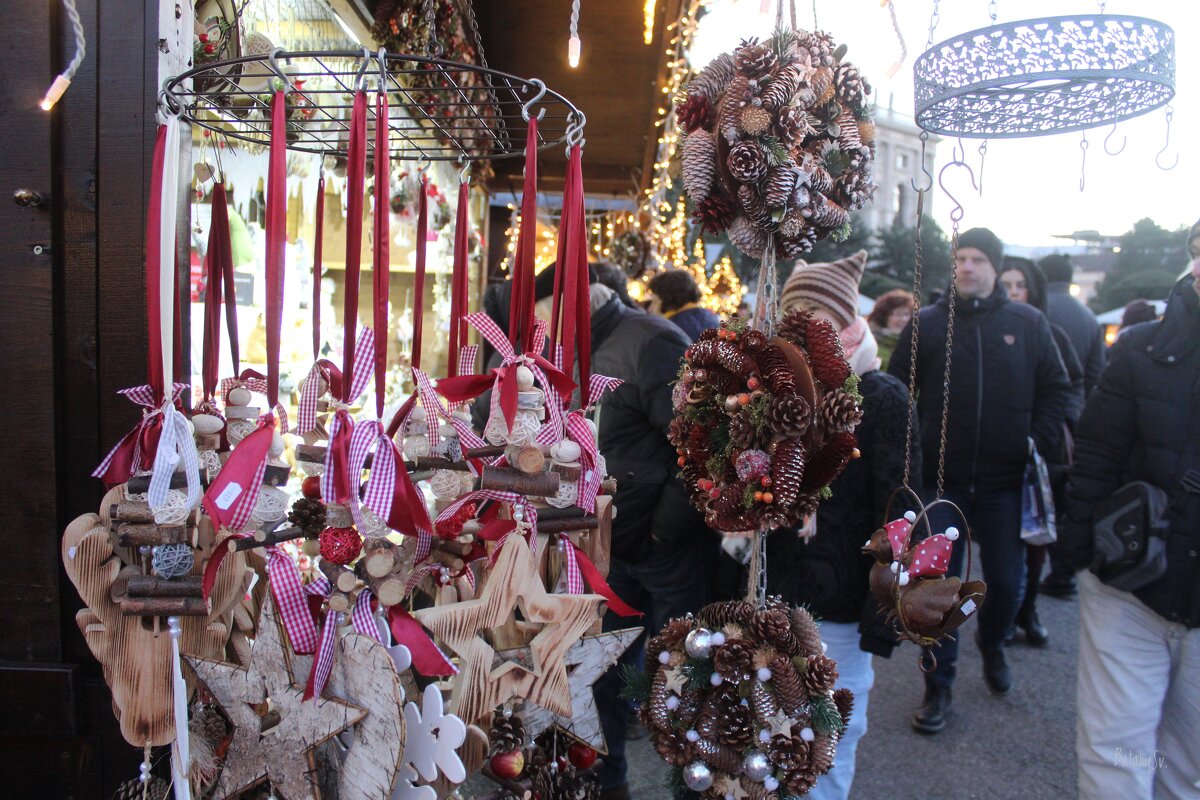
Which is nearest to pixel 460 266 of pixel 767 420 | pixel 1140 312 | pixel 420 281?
pixel 420 281

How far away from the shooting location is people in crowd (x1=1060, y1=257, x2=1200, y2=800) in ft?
6.49

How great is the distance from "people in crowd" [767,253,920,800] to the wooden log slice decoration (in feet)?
3.88

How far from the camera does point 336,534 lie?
111cm

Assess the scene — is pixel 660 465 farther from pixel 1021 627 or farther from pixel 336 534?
pixel 1021 627

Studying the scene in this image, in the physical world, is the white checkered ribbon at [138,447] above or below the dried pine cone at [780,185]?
below

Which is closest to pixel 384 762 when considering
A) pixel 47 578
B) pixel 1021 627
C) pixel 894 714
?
pixel 47 578

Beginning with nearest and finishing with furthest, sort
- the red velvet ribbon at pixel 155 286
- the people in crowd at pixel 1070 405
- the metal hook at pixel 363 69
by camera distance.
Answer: the metal hook at pixel 363 69 < the red velvet ribbon at pixel 155 286 < the people in crowd at pixel 1070 405

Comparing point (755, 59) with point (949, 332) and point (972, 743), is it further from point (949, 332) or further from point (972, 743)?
point (972, 743)

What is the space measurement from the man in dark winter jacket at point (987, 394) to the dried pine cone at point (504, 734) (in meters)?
2.13

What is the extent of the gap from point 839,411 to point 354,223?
2.60ft

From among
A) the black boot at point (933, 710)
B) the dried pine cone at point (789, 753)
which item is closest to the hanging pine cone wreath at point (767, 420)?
the dried pine cone at point (789, 753)

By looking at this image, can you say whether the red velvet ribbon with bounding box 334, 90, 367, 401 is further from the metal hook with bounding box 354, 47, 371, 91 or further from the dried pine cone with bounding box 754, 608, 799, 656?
the dried pine cone with bounding box 754, 608, 799, 656

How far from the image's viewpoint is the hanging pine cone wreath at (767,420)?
128 centimetres

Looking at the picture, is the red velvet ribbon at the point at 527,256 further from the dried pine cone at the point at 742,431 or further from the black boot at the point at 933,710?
the black boot at the point at 933,710
